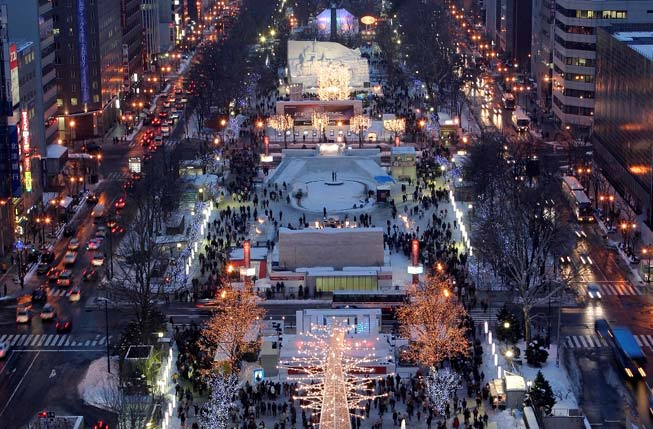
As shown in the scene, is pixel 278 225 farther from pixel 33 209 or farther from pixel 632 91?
pixel 632 91

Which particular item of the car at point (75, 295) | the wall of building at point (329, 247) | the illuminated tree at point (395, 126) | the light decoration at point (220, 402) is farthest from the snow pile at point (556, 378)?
the illuminated tree at point (395, 126)

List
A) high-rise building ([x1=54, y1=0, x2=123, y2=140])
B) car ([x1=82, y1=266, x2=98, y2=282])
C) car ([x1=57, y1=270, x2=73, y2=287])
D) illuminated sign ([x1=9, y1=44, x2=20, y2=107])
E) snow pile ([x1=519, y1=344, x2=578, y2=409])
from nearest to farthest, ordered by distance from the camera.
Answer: snow pile ([x1=519, y1=344, x2=578, y2=409]) < car ([x1=57, y1=270, x2=73, y2=287]) < car ([x1=82, y1=266, x2=98, y2=282]) < illuminated sign ([x1=9, y1=44, x2=20, y2=107]) < high-rise building ([x1=54, y1=0, x2=123, y2=140])

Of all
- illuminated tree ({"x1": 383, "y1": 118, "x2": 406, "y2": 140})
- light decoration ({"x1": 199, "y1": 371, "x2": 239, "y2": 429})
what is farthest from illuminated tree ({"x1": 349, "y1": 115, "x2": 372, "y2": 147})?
light decoration ({"x1": 199, "y1": 371, "x2": 239, "y2": 429})

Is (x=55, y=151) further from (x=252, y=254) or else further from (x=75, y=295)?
(x=75, y=295)

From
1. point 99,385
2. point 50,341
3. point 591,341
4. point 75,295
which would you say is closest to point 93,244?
point 75,295

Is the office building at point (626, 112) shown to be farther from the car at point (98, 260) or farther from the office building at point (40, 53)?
the office building at point (40, 53)

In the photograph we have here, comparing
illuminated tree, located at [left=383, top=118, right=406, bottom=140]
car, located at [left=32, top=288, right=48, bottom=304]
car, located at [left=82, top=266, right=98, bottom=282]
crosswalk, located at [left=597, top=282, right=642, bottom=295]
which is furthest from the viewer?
illuminated tree, located at [left=383, top=118, right=406, bottom=140]

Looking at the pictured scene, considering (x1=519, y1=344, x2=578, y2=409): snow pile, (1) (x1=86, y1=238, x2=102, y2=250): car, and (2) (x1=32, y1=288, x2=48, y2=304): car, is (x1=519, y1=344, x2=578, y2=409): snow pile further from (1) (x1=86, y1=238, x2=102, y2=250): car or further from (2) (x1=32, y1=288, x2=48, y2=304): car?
(1) (x1=86, y1=238, x2=102, y2=250): car
